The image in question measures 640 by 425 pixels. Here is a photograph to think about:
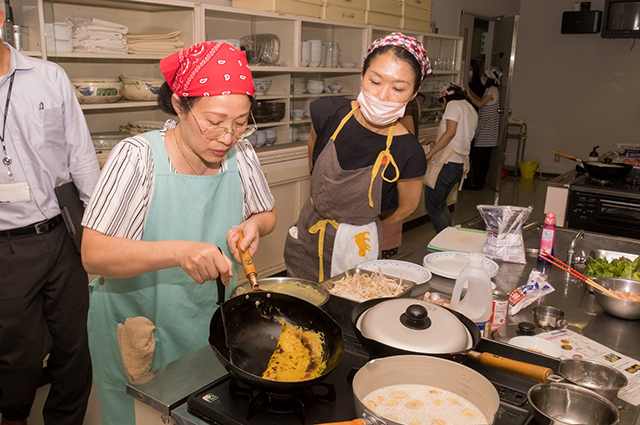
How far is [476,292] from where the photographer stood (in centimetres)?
154

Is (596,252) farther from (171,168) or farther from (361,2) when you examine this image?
(361,2)

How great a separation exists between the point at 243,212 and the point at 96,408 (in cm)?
167

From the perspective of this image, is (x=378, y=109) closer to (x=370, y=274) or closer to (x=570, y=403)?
(x=370, y=274)

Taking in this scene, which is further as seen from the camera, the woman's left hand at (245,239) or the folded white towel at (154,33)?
the folded white towel at (154,33)

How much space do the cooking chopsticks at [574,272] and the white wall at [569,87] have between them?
812 centimetres

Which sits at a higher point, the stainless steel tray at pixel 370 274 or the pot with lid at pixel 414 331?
the pot with lid at pixel 414 331

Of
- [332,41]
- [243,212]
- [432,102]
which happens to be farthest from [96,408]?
[432,102]

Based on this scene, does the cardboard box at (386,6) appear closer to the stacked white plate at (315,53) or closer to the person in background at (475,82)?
the stacked white plate at (315,53)

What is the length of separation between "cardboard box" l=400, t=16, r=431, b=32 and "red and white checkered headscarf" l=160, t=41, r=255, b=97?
14.6 feet

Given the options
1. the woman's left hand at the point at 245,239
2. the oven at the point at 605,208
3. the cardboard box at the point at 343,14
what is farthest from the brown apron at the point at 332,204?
the cardboard box at the point at 343,14

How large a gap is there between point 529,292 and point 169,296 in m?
1.24

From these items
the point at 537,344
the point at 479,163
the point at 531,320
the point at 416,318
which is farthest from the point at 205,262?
the point at 479,163

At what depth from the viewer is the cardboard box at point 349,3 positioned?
4.49 meters

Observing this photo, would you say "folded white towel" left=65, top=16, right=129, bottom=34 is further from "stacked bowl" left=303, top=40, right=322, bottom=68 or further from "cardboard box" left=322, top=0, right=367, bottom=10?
"cardboard box" left=322, top=0, right=367, bottom=10
